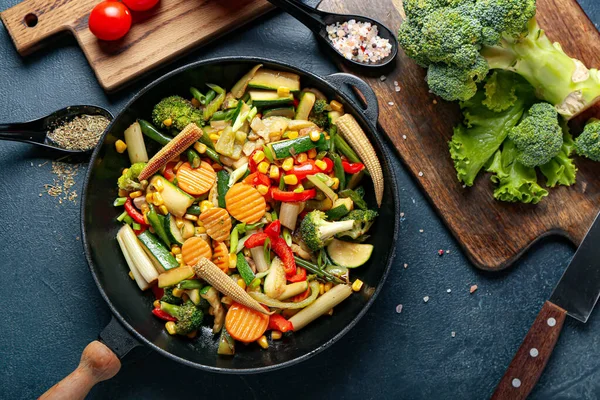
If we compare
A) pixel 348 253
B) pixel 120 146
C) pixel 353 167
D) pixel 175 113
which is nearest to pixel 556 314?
pixel 348 253

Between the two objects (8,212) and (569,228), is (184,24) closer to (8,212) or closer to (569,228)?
(8,212)

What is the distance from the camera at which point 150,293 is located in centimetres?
375

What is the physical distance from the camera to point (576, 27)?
151 inches

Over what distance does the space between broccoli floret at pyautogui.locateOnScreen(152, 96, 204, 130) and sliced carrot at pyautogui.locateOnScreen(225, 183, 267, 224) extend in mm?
539

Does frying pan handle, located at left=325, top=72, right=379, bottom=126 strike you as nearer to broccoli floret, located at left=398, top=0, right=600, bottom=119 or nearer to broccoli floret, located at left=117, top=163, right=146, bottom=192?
broccoli floret, located at left=398, top=0, right=600, bottom=119

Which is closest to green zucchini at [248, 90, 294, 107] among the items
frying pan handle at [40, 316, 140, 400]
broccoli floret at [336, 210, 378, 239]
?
broccoli floret at [336, 210, 378, 239]

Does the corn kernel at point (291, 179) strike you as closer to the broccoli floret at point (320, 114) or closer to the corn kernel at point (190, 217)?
the broccoli floret at point (320, 114)

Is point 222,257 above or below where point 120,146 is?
below

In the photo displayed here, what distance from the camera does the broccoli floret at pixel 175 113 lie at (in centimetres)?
Result: 359

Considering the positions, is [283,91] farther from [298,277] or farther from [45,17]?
[45,17]

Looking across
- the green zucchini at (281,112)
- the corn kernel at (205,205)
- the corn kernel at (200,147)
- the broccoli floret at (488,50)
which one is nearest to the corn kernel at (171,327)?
the corn kernel at (205,205)

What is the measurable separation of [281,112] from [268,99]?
0.13m

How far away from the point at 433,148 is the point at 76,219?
2.58 m

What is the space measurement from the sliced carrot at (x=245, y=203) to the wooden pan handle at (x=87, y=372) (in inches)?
44.4
